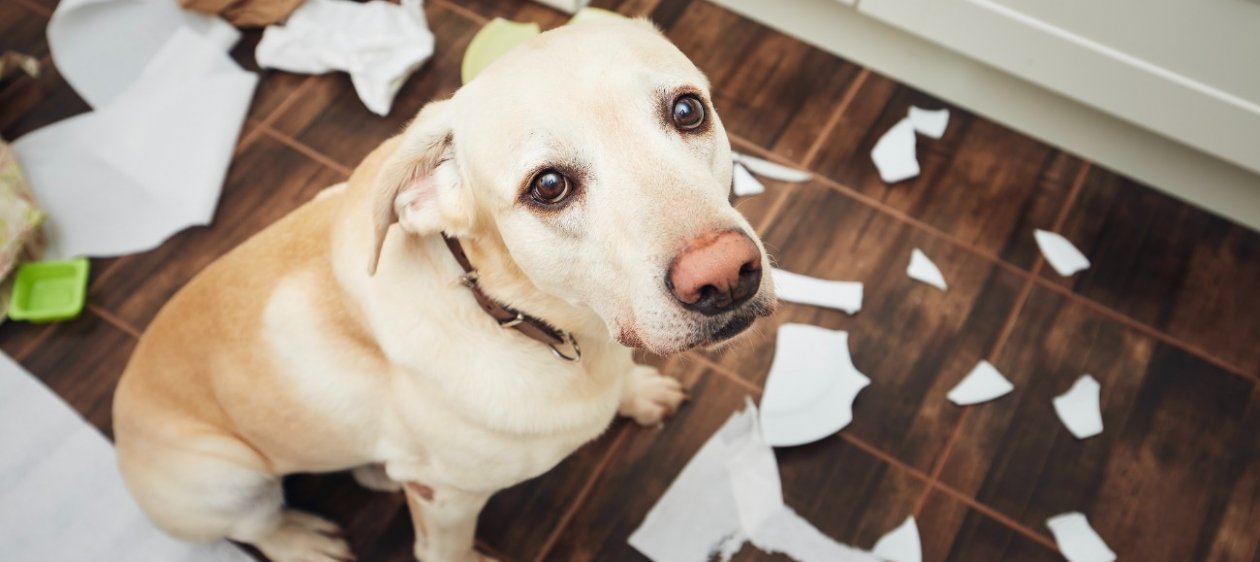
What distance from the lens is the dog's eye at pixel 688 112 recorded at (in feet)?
4.31

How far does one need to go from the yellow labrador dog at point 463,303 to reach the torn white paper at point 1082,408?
1266mm

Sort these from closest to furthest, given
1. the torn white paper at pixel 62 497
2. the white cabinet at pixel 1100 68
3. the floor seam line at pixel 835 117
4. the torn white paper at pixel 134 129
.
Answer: the torn white paper at pixel 62 497
the white cabinet at pixel 1100 68
the torn white paper at pixel 134 129
the floor seam line at pixel 835 117

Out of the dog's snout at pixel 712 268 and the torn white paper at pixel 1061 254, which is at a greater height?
the dog's snout at pixel 712 268

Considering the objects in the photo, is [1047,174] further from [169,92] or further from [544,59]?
[169,92]

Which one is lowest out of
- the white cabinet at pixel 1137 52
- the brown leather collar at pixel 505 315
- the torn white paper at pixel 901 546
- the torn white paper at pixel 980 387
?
the torn white paper at pixel 901 546

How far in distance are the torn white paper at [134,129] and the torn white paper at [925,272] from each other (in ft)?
6.56

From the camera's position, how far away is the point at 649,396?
2.23m

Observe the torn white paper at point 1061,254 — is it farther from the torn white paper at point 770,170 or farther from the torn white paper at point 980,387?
the torn white paper at point 770,170

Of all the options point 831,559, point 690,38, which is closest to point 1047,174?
point 690,38

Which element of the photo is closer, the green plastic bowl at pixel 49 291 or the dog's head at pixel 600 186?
the dog's head at pixel 600 186

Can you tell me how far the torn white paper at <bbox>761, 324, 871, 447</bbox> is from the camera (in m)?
2.25

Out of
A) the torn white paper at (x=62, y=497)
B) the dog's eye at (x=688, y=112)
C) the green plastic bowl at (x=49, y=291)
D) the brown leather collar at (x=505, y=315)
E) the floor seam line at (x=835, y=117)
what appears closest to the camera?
the dog's eye at (x=688, y=112)

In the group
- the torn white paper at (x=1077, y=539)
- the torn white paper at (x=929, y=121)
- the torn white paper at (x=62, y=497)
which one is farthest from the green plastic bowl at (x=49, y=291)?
the torn white paper at (x=1077, y=539)

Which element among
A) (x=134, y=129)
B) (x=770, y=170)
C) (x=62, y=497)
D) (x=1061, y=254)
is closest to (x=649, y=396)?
(x=770, y=170)
